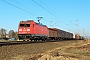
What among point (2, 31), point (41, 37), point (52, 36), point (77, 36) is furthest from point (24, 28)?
point (2, 31)

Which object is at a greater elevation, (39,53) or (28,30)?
(28,30)

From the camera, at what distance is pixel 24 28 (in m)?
38.3

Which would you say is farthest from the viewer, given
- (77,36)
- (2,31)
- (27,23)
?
(2,31)

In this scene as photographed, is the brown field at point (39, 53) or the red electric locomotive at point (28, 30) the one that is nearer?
the brown field at point (39, 53)

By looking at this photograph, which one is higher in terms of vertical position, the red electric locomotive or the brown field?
the red electric locomotive

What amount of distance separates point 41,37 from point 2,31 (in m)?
81.0

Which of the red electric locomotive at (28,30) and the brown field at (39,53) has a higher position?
the red electric locomotive at (28,30)

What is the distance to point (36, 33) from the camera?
39.6 metres

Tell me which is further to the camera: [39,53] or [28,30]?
[28,30]

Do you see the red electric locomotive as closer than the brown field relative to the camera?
No

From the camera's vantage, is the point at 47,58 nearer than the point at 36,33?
Yes

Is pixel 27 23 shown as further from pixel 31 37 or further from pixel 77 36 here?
pixel 77 36

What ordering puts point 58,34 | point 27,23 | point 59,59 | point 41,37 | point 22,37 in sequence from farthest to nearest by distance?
point 58,34
point 41,37
point 27,23
point 22,37
point 59,59

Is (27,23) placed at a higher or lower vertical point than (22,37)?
higher
